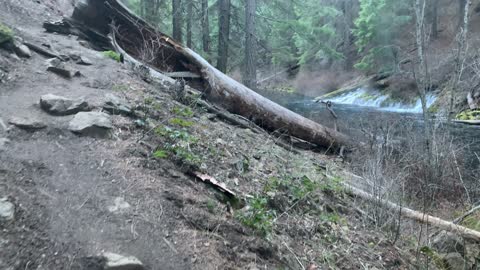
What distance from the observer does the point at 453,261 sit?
3.94 metres

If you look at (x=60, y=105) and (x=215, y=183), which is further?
(x=60, y=105)

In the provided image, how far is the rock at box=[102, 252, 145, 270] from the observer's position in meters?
2.25

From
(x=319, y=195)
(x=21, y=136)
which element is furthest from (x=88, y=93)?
(x=319, y=195)

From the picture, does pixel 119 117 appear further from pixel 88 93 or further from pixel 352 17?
pixel 352 17

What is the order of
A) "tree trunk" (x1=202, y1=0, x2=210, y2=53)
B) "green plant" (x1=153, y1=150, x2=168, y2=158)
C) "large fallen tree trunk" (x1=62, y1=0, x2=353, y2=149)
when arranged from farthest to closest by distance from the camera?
"tree trunk" (x1=202, y1=0, x2=210, y2=53), "large fallen tree trunk" (x1=62, y1=0, x2=353, y2=149), "green plant" (x1=153, y1=150, x2=168, y2=158)

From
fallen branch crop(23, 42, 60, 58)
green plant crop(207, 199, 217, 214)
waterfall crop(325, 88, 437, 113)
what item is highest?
fallen branch crop(23, 42, 60, 58)

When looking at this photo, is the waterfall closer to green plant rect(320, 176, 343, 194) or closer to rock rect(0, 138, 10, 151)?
green plant rect(320, 176, 343, 194)

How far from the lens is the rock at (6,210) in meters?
2.31

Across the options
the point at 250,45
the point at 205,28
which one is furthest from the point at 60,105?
the point at 205,28

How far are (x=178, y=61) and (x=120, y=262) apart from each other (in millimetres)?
5935

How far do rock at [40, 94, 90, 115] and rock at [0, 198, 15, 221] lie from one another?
1.55 meters

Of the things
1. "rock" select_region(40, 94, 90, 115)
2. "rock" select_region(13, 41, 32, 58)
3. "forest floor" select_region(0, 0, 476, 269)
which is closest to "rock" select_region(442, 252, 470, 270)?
"forest floor" select_region(0, 0, 476, 269)

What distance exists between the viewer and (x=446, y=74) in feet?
59.5

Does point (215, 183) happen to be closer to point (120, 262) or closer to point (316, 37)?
point (120, 262)
